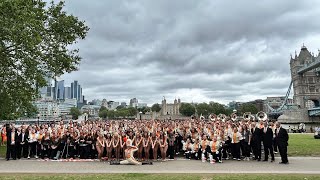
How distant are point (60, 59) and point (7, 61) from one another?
4270 mm

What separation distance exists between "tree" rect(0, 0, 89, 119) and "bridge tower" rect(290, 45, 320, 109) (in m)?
149

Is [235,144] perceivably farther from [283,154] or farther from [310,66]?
[310,66]

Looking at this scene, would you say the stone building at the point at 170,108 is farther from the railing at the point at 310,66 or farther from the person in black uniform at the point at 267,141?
the person in black uniform at the point at 267,141

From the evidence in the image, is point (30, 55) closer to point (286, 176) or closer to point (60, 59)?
point (60, 59)

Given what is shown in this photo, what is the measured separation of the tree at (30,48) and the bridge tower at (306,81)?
5864 inches

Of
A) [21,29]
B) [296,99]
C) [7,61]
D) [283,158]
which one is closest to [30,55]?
[7,61]

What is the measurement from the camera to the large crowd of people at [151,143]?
17703 mm

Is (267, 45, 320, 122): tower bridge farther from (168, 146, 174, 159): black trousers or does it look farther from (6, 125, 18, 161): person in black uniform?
(6, 125, 18, 161): person in black uniform

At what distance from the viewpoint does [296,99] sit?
16725cm

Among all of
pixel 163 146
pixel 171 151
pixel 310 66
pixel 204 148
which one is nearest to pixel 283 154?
pixel 204 148

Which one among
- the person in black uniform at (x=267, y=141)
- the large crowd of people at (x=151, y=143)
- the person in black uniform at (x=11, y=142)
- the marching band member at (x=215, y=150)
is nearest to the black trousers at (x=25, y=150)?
the large crowd of people at (x=151, y=143)

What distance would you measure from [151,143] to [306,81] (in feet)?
545

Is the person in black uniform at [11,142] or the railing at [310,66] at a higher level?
the railing at [310,66]

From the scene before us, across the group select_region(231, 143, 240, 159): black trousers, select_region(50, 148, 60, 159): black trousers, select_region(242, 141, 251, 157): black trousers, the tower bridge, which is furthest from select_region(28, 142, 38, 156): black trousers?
the tower bridge
